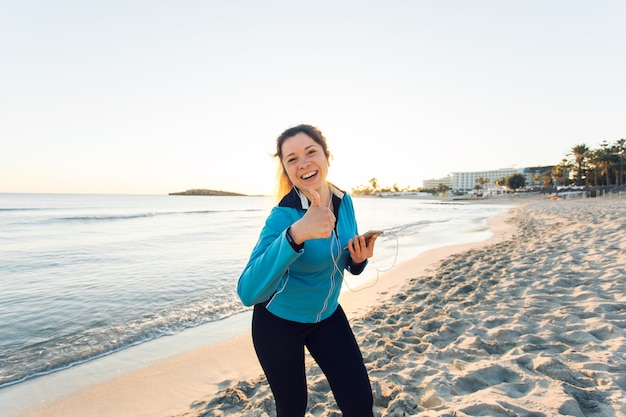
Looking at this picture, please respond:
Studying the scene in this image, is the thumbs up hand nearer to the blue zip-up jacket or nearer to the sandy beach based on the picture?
the blue zip-up jacket

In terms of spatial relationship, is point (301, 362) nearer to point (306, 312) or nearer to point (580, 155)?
point (306, 312)

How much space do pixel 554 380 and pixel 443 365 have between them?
3.06 ft

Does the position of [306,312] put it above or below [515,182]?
below

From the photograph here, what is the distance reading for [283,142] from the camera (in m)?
2.27

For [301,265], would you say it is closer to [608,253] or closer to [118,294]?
[118,294]

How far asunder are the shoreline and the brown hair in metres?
2.64

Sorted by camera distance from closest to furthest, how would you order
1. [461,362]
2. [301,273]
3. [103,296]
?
[301,273]
[461,362]
[103,296]

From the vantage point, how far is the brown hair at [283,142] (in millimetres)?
2238

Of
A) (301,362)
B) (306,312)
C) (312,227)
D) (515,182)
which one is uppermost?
(515,182)

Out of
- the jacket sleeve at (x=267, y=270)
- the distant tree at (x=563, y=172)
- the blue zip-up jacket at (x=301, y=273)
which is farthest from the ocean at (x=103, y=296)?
the distant tree at (x=563, y=172)

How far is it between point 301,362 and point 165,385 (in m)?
2.97

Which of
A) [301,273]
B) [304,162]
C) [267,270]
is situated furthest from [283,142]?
[267,270]

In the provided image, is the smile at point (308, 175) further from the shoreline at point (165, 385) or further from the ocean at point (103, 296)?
the shoreline at point (165, 385)

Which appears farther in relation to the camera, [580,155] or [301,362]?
[580,155]
